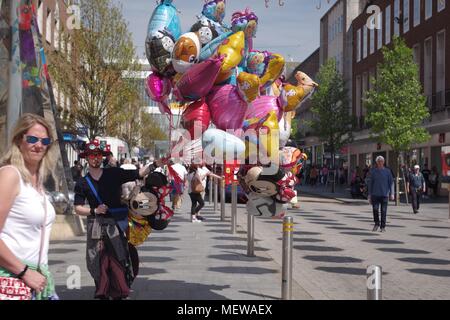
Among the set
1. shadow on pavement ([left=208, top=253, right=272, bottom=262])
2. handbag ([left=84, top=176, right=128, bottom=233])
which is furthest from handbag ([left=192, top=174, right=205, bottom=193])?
handbag ([left=84, top=176, right=128, bottom=233])

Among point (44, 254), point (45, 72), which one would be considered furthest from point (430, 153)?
point (44, 254)

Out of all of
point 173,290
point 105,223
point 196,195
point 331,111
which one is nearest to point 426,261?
point 173,290

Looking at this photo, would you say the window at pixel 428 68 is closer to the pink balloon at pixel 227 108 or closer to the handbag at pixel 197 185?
the handbag at pixel 197 185

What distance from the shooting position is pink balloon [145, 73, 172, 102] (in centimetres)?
610

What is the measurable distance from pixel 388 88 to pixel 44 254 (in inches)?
1049

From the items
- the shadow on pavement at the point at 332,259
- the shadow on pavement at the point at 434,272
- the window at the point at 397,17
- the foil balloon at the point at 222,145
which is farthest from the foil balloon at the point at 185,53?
the window at the point at 397,17

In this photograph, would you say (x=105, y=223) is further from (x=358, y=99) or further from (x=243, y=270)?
(x=358, y=99)

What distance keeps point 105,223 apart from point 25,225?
10.5 ft

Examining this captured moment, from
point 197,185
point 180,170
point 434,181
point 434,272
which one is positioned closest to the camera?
point 180,170

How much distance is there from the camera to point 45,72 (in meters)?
13.6

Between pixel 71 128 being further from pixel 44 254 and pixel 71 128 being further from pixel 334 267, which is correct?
pixel 44 254

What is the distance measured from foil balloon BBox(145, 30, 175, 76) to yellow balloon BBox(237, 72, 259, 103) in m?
0.72

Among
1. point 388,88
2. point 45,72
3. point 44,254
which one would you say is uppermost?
point 388,88

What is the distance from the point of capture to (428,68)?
122 feet
